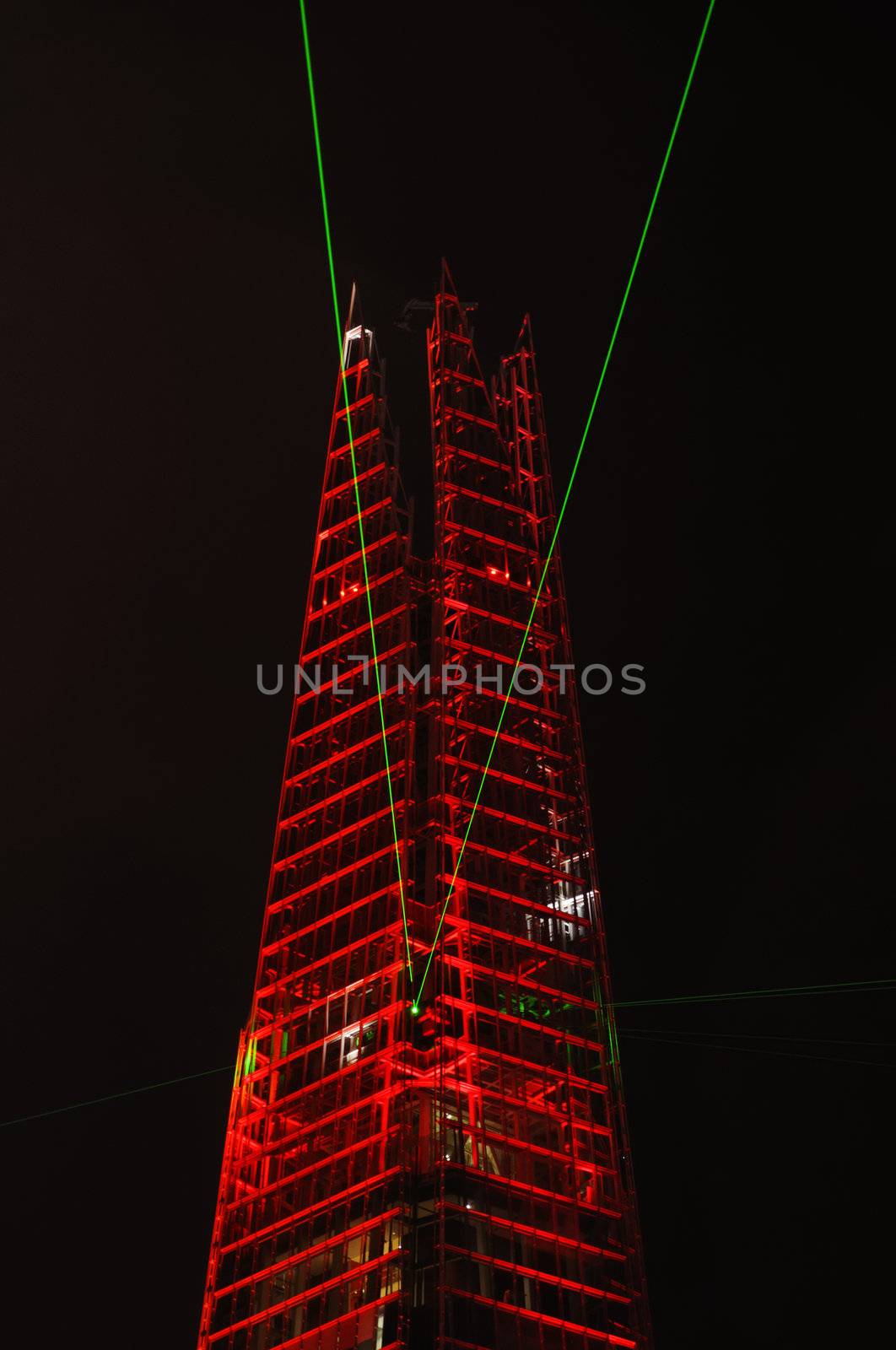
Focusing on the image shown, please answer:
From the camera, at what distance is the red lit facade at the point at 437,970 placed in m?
69.4

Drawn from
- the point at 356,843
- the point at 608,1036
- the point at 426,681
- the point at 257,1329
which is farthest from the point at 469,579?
the point at 257,1329

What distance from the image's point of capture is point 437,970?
7900 cm

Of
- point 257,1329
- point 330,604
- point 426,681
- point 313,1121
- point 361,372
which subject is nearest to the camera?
point 257,1329

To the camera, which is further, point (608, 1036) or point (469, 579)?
point (469, 579)

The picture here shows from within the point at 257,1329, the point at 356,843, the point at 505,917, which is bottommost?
the point at 257,1329

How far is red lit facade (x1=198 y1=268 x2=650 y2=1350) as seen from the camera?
69438 mm

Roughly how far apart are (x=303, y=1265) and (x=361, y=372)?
5841 centimetres

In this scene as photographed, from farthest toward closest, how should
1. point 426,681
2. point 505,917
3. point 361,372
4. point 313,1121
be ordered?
1. point 361,372
2. point 426,681
3. point 505,917
4. point 313,1121

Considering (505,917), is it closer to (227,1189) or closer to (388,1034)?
(388,1034)

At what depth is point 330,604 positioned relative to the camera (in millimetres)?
101250

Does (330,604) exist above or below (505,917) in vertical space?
above

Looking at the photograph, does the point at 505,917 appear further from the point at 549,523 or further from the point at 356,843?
the point at 549,523

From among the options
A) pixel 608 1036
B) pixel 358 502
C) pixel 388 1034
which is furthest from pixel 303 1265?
pixel 358 502

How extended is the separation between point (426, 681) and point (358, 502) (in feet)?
52.2
